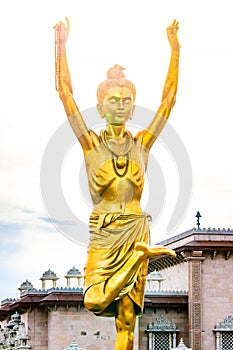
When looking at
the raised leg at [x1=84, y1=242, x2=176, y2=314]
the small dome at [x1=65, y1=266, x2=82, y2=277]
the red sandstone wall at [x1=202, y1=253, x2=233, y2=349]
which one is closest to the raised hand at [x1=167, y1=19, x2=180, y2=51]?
the raised leg at [x1=84, y1=242, x2=176, y2=314]

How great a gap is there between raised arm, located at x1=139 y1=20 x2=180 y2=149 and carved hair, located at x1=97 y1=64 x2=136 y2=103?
0.39 m

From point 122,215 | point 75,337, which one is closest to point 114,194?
point 122,215

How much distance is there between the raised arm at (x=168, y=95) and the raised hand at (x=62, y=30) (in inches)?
41.5

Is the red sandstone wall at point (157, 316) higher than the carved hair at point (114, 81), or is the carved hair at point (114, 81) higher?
the carved hair at point (114, 81)

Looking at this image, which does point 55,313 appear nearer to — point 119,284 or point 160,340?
point 160,340

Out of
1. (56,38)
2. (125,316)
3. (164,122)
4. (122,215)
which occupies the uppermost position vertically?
(56,38)

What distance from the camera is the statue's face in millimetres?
11211

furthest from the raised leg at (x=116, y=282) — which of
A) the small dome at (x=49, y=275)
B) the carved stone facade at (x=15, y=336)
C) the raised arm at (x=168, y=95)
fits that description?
the small dome at (x=49, y=275)

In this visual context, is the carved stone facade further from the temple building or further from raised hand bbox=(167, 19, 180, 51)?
raised hand bbox=(167, 19, 180, 51)

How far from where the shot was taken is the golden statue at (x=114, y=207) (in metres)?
11.1

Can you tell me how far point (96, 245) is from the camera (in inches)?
438

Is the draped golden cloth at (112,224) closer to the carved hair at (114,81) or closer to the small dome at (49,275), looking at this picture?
the carved hair at (114,81)

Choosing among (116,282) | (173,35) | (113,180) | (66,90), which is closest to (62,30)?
(66,90)

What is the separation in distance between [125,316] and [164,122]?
1914 millimetres
